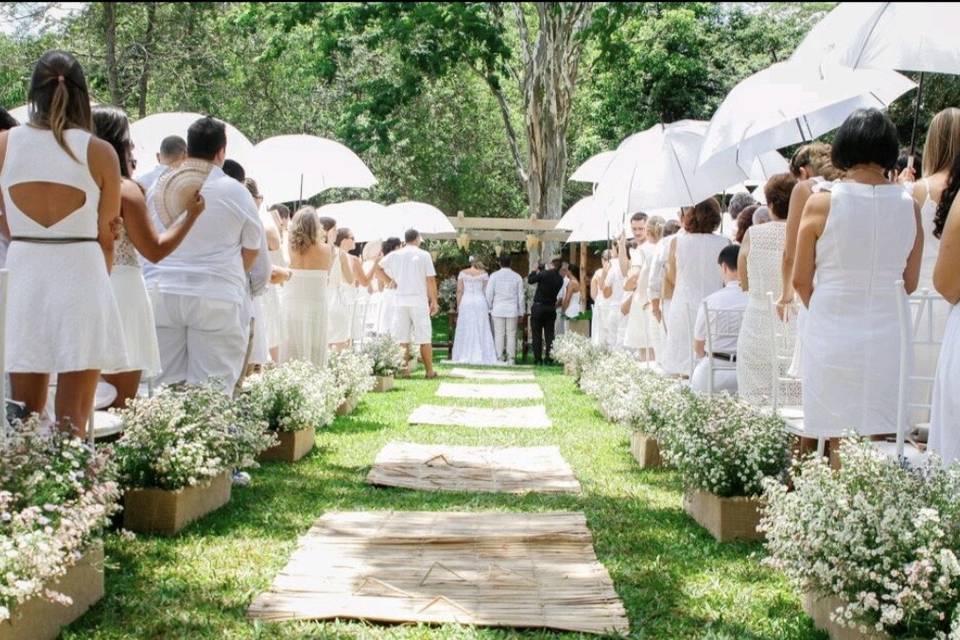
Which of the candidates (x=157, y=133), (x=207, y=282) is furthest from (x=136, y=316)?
(x=157, y=133)

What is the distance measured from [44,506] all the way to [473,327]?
18161mm

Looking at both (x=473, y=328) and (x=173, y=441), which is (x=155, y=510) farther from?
(x=473, y=328)

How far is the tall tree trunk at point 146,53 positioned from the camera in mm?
21438

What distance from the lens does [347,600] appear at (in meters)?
4.50

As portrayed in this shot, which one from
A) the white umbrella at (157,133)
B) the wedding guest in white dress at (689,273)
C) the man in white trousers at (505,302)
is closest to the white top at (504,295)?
the man in white trousers at (505,302)

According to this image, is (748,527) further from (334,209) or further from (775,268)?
(334,209)

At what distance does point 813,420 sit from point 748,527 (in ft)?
2.18

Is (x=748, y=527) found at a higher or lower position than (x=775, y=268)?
lower

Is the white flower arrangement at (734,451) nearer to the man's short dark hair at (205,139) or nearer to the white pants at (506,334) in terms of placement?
the man's short dark hair at (205,139)

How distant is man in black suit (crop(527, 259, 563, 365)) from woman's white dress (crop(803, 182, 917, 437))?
16230 millimetres

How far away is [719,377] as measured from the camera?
752cm

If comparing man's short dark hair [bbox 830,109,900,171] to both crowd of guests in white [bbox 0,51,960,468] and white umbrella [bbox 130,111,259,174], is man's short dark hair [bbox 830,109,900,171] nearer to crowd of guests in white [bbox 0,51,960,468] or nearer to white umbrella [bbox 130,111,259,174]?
crowd of guests in white [bbox 0,51,960,468]

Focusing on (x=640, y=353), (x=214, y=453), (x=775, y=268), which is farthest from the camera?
(x=640, y=353)

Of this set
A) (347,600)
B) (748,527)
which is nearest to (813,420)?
(748,527)
